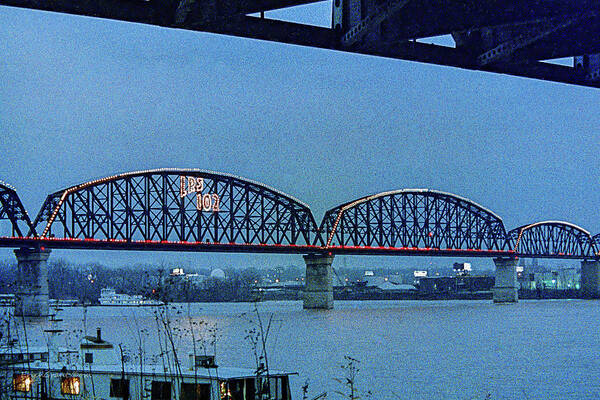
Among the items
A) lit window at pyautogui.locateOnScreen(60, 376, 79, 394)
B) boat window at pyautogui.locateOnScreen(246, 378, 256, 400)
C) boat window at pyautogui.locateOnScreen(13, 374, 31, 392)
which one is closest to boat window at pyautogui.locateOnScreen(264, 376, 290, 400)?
boat window at pyautogui.locateOnScreen(246, 378, 256, 400)

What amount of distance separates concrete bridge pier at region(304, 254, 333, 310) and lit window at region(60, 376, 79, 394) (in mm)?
157930

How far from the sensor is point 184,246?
527ft

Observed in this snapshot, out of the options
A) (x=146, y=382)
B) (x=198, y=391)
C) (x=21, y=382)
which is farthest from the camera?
(x=146, y=382)

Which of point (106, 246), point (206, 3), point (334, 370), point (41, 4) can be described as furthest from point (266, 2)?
point (106, 246)

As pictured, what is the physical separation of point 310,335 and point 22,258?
71.9 m

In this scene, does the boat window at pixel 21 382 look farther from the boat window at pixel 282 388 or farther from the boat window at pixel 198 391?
the boat window at pixel 282 388

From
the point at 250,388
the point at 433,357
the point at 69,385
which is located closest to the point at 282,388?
the point at 250,388

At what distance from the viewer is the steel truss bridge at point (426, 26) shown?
8875 mm

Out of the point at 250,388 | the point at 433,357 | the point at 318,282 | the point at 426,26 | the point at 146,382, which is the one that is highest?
the point at 426,26

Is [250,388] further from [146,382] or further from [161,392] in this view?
[146,382]

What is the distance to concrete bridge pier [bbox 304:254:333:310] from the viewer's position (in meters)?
188

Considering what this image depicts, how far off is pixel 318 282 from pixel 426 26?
180490 millimetres

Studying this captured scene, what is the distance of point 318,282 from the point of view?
18888 centimetres

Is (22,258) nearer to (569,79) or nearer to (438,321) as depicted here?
(438,321)
